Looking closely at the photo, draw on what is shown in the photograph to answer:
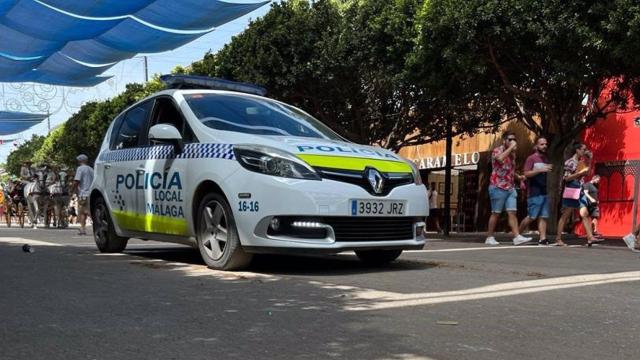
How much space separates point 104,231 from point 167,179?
2.01 metres

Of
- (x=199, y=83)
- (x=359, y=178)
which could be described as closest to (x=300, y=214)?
(x=359, y=178)

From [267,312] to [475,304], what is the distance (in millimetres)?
1427

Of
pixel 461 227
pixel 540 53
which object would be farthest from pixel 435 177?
pixel 540 53

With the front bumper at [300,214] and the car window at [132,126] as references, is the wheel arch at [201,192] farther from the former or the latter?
the car window at [132,126]

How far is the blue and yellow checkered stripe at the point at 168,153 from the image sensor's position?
20.0ft

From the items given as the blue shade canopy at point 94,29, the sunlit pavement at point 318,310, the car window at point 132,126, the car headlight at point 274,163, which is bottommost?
the sunlit pavement at point 318,310

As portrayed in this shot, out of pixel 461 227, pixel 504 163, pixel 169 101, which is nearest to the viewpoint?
pixel 169 101

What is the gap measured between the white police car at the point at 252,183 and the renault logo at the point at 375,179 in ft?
0.03

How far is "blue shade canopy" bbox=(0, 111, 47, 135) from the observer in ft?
122

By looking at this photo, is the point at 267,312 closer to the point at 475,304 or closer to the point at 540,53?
the point at 475,304

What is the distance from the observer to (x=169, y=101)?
717cm

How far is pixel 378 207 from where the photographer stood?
5.99m

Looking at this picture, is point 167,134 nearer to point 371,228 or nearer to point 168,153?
point 168,153

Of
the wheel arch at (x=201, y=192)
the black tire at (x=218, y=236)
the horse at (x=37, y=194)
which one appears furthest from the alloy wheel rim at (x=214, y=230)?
the horse at (x=37, y=194)
